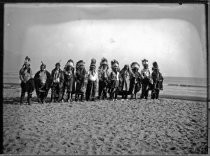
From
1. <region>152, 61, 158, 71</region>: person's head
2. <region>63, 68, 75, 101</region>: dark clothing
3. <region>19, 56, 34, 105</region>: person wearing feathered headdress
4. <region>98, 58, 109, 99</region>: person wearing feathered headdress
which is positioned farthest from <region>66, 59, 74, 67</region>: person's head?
<region>152, 61, 158, 71</region>: person's head

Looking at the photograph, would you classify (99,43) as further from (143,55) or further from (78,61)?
(143,55)

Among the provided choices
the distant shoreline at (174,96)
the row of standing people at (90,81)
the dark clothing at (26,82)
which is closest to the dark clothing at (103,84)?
the row of standing people at (90,81)

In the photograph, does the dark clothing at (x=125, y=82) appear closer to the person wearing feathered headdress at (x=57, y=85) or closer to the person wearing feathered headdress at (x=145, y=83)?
the person wearing feathered headdress at (x=145, y=83)

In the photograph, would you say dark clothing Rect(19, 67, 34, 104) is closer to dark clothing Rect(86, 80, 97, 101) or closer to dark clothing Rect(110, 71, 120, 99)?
dark clothing Rect(86, 80, 97, 101)

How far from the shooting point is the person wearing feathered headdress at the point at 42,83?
8.77 feet

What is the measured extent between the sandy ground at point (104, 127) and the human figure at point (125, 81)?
13 centimetres

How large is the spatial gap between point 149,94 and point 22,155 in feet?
5.27

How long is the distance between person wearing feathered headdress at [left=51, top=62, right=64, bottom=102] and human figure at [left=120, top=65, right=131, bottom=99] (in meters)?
0.72

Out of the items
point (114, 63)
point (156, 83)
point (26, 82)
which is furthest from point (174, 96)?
point (26, 82)

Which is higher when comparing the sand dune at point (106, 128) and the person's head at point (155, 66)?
the person's head at point (155, 66)

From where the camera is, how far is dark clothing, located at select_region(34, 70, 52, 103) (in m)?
2.68

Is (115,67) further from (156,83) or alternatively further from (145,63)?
(156,83)

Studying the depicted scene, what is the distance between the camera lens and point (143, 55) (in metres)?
2.70

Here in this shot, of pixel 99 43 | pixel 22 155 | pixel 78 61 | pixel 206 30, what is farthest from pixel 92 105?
pixel 206 30
